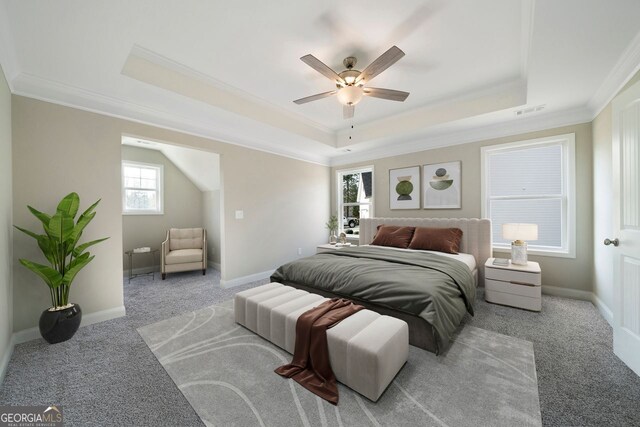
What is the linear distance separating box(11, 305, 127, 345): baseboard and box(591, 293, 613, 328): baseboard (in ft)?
17.7

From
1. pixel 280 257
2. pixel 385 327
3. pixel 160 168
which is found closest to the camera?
pixel 385 327

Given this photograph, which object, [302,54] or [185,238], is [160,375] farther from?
[185,238]

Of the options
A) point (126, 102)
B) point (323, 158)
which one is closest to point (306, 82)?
point (126, 102)

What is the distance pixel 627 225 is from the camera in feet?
6.33

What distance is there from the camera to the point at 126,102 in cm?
289

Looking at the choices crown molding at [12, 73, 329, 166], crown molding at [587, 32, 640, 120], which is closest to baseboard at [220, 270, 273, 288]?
crown molding at [12, 73, 329, 166]

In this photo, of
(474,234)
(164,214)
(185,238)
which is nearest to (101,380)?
(185,238)

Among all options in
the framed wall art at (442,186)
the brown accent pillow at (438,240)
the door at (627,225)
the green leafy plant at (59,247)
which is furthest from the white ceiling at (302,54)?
the brown accent pillow at (438,240)

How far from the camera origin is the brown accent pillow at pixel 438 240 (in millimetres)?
3707

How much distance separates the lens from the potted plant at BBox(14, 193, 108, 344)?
7.34 feet

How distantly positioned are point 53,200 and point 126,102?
1.32 meters

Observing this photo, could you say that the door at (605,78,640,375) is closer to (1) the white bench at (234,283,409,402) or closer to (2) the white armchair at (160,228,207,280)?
(1) the white bench at (234,283,409,402)

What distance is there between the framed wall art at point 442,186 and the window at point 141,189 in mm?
5564

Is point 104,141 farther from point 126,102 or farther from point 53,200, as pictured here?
point 53,200
